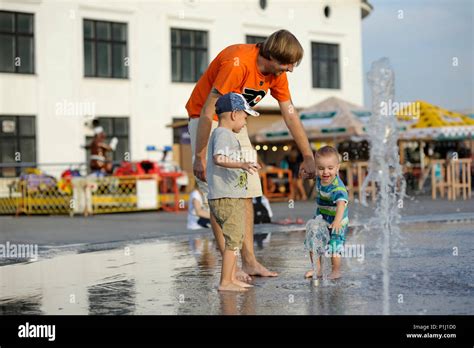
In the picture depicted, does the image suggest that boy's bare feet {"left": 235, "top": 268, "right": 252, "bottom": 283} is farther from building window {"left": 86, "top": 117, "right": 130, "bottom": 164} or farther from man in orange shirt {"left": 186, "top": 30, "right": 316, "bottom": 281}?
building window {"left": 86, "top": 117, "right": 130, "bottom": 164}

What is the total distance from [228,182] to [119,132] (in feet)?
79.3

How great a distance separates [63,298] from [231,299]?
127 centimetres

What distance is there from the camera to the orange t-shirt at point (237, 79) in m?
6.71

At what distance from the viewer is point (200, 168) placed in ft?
22.4

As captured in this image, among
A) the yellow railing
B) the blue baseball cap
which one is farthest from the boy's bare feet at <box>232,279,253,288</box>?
the yellow railing

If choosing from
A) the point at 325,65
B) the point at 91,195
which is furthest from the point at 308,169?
the point at 325,65

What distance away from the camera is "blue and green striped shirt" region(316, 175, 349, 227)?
22.9 ft

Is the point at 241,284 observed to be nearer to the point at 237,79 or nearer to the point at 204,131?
the point at 204,131

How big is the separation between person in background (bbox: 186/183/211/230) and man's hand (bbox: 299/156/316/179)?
5.92 m

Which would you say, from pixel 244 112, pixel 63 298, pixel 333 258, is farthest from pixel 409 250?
pixel 63 298

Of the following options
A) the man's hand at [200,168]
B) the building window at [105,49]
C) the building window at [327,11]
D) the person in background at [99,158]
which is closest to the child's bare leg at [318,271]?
the man's hand at [200,168]

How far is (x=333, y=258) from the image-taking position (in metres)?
6.86

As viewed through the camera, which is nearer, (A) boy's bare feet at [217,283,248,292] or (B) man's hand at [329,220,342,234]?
(A) boy's bare feet at [217,283,248,292]
